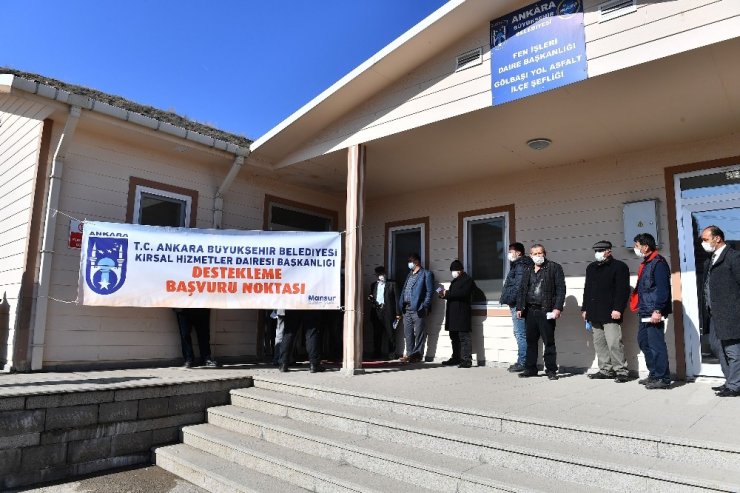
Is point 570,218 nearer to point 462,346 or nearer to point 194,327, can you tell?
point 462,346

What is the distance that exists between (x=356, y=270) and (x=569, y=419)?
10.9 ft

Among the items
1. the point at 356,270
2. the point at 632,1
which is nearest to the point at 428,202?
the point at 356,270

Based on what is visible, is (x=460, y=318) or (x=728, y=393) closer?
(x=728, y=393)

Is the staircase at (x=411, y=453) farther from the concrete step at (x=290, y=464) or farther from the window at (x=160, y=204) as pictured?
the window at (x=160, y=204)

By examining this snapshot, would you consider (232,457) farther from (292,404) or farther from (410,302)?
(410,302)

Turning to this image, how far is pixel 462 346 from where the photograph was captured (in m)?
7.16

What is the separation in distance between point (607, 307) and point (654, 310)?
2.08 feet

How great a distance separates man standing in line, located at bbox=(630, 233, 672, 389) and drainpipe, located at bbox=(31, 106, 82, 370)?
646 cm

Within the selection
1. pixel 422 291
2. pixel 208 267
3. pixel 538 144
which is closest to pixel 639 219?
pixel 538 144

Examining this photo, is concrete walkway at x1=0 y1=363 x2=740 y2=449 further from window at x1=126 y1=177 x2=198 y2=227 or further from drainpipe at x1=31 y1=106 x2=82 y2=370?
window at x1=126 y1=177 x2=198 y2=227

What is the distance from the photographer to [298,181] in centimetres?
830

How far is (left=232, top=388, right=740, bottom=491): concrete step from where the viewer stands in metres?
2.71

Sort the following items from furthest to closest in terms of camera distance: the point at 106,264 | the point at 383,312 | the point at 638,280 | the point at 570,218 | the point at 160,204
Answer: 1. the point at 383,312
2. the point at 160,204
3. the point at 570,218
4. the point at 106,264
5. the point at 638,280

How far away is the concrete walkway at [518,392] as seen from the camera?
340 cm
